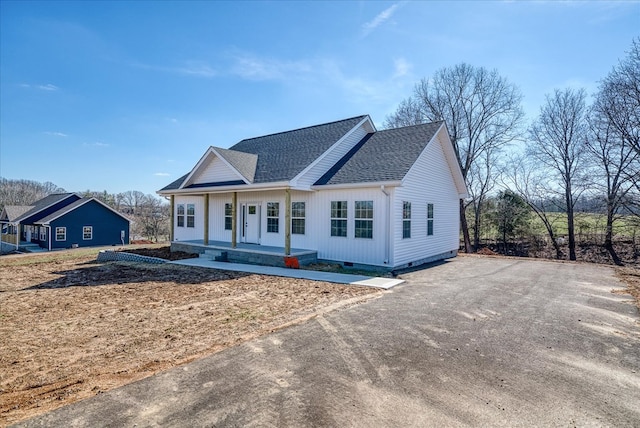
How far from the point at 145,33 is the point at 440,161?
12971 mm

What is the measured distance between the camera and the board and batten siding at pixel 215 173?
582 inches

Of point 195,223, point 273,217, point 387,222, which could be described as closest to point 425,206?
point 387,222

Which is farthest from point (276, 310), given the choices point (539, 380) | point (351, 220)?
point (351, 220)

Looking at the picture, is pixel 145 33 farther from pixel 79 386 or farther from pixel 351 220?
pixel 79 386

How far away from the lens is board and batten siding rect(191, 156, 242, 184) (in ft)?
48.5

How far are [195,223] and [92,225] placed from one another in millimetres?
22175

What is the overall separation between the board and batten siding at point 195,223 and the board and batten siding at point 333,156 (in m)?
7.60

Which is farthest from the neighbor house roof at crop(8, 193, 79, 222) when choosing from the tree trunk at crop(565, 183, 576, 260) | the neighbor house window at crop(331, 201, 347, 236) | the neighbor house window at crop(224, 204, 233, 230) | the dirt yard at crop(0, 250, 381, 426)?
the tree trunk at crop(565, 183, 576, 260)

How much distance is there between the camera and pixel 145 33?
1190 cm

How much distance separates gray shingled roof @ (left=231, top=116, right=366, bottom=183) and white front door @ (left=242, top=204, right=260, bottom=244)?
72.0 inches

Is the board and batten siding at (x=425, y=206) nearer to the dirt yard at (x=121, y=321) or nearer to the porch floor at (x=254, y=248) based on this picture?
the porch floor at (x=254, y=248)

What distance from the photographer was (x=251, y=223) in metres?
15.5

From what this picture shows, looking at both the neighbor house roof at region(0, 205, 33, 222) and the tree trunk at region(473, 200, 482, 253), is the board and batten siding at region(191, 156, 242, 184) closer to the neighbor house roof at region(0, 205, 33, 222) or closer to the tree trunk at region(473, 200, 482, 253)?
the tree trunk at region(473, 200, 482, 253)

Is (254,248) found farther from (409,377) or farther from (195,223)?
(409,377)
